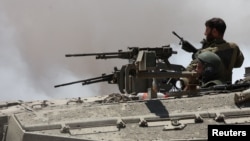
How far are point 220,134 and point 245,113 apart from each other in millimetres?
751

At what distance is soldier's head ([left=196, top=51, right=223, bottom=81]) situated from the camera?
13570 mm

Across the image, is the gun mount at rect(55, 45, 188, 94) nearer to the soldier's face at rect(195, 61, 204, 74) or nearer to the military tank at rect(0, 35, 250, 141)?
the military tank at rect(0, 35, 250, 141)

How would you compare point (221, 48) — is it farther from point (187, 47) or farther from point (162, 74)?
point (162, 74)

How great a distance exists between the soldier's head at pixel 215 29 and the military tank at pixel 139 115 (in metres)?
2.53

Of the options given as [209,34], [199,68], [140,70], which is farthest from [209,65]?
[140,70]

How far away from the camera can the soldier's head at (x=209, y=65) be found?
1357 cm

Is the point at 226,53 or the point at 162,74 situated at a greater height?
the point at 226,53

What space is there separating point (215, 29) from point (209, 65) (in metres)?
1.44

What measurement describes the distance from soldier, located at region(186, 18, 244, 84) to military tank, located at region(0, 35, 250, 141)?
2035mm

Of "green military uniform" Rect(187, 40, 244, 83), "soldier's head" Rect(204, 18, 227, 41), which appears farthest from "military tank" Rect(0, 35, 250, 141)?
"soldier's head" Rect(204, 18, 227, 41)

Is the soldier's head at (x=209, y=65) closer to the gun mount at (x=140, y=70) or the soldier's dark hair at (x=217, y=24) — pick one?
the gun mount at (x=140, y=70)

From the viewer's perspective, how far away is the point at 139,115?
442 inches

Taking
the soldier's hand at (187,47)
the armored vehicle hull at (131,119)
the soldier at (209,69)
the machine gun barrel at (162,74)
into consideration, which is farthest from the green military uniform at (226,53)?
the armored vehicle hull at (131,119)

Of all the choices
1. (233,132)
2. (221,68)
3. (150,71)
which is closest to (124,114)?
(150,71)
